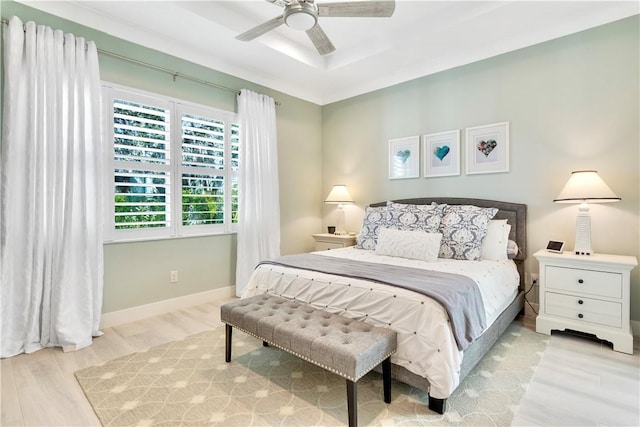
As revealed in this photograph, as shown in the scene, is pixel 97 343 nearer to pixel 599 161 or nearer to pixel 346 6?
pixel 346 6

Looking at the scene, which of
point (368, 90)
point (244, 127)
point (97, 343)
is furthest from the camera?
point (368, 90)

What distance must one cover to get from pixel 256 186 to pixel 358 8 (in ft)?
A: 7.66

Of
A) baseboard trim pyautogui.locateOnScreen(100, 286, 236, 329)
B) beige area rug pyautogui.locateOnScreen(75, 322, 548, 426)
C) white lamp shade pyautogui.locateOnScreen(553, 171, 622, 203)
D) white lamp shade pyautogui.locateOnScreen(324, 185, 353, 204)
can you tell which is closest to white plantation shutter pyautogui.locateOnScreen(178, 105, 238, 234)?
baseboard trim pyautogui.locateOnScreen(100, 286, 236, 329)

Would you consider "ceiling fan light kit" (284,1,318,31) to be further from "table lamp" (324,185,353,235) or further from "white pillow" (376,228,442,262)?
"table lamp" (324,185,353,235)

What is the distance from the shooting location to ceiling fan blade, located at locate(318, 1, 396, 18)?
212 centimetres

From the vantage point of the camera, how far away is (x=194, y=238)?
3.56 metres

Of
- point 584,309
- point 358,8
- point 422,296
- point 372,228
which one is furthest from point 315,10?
point 584,309

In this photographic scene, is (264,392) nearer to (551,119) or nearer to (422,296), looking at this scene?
(422,296)

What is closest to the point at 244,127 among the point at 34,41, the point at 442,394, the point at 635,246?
the point at 34,41

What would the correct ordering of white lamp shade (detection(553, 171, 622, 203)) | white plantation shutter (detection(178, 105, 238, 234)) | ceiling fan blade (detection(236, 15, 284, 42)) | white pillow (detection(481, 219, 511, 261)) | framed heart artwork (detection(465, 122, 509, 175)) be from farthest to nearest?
white plantation shutter (detection(178, 105, 238, 234))
framed heart artwork (detection(465, 122, 509, 175))
white pillow (detection(481, 219, 511, 261))
white lamp shade (detection(553, 171, 622, 203))
ceiling fan blade (detection(236, 15, 284, 42))

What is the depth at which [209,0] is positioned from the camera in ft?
9.21

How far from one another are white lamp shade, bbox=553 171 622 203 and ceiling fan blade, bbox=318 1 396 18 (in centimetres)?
207

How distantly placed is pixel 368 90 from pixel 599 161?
107 inches

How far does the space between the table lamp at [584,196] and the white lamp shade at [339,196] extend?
242cm
